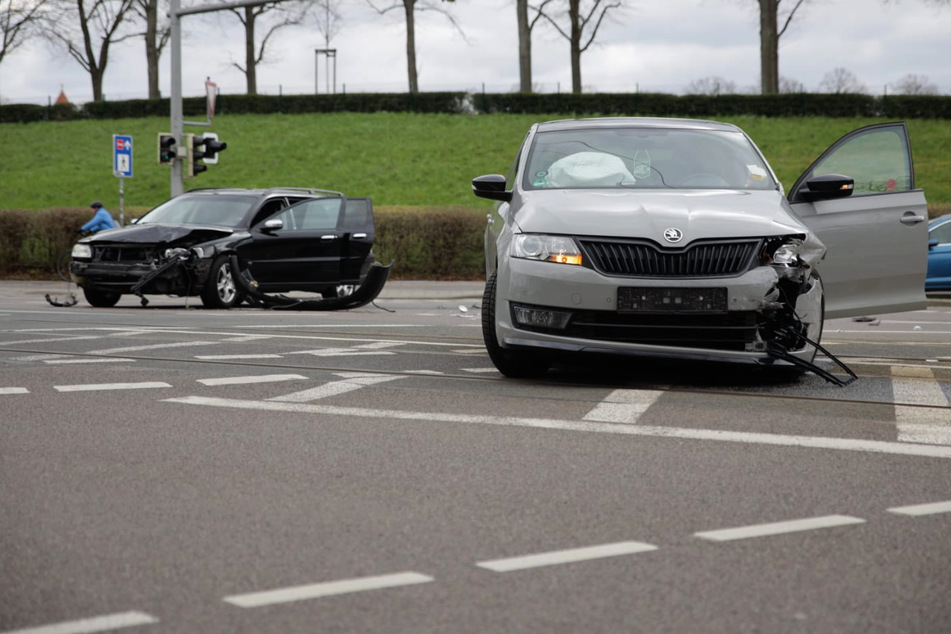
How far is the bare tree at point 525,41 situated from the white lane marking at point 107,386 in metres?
47.6

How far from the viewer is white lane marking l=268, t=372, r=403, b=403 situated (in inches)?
291

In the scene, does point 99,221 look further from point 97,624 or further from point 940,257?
point 97,624

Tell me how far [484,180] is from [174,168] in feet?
60.7

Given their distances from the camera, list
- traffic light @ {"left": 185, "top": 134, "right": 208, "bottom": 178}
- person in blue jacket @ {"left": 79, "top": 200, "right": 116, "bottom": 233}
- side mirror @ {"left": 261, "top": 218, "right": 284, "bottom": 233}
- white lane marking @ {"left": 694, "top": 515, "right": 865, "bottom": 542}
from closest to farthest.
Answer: white lane marking @ {"left": 694, "top": 515, "right": 865, "bottom": 542}
side mirror @ {"left": 261, "top": 218, "right": 284, "bottom": 233}
person in blue jacket @ {"left": 79, "top": 200, "right": 116, "bottom": 233}
traffic light @ {"left": 185, "top": 134, "right": 208, "bottom": 178}

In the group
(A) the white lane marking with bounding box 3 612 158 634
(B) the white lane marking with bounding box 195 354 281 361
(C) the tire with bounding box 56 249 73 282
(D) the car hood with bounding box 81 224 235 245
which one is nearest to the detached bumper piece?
(D) the car hood with bounding box 81 224 235 245

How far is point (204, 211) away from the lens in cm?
1773

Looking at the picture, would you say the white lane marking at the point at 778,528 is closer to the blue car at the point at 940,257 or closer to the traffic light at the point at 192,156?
the blue car at the point at 940,257

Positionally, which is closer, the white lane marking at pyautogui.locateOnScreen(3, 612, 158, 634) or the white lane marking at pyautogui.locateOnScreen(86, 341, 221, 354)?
the white lane marking at pyautogui.locateOnScreen(3, 612, 158, 634)

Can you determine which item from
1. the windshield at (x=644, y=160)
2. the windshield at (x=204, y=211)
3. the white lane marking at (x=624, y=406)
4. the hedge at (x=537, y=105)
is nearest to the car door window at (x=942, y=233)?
the windshield at (x=204, y=211)

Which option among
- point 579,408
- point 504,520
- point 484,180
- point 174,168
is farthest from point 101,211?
point 504,520

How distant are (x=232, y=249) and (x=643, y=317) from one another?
10237 millimetres

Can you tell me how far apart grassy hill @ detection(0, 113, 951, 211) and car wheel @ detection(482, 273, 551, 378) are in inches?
1340

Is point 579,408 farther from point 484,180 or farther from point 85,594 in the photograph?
point 85,594

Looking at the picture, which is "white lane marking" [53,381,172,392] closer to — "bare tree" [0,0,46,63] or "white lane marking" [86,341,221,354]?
"white lane marking" [86,341,221,354]
